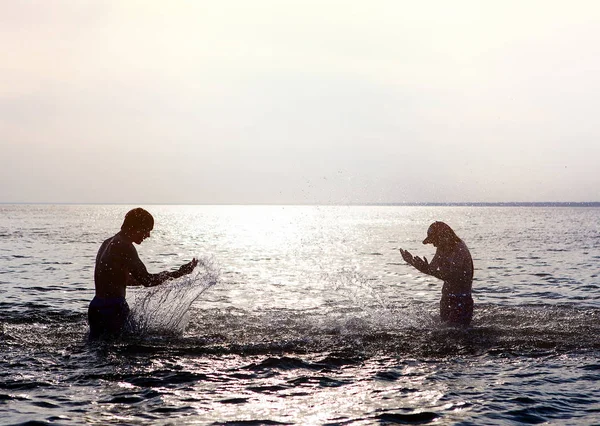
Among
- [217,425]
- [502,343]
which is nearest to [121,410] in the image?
[217,425]

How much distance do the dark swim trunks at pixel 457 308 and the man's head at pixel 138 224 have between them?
6.41m

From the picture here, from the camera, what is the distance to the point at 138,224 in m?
10.8

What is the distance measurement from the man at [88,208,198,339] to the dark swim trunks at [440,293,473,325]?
5.56m

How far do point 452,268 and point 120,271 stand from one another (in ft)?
21.6

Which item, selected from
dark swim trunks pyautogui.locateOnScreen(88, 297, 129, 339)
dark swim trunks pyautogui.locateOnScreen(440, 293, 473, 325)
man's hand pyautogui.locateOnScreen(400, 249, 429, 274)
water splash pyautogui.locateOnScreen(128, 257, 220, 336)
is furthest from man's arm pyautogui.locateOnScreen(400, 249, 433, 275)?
dark swim trunks pyautogui.locateOnScreen(88, 297, 129, 339)

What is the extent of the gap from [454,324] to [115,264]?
707cm

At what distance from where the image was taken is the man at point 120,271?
1086 centimetres

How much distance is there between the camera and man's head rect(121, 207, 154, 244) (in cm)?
1081

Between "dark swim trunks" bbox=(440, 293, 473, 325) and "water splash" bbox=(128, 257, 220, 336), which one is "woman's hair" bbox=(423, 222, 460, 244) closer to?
"dark swim trunks" bbox=(440, 293, 473, 325)

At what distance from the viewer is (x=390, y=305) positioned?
1864cm

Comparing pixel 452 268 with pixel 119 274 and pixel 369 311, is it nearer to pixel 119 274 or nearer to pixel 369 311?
pixel 369 311

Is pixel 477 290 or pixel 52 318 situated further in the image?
pixel 477 290

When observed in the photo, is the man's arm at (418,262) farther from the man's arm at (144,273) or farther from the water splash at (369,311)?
the man's arm at (144,273)

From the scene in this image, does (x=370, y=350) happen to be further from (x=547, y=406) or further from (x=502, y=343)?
(x=547, y=406)
